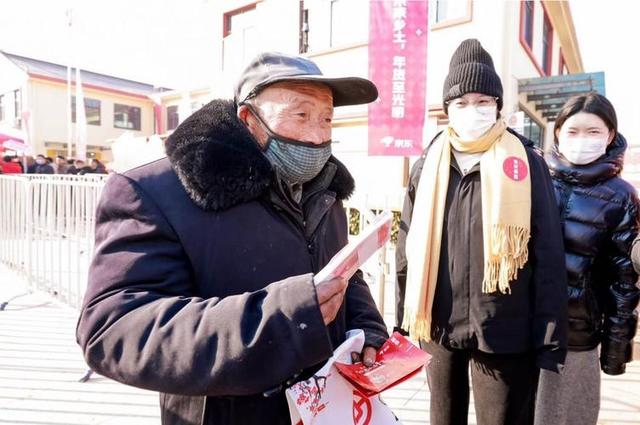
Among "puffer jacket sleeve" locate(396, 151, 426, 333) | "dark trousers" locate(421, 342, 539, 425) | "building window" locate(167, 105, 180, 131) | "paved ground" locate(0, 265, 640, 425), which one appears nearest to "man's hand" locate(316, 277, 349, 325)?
"dark trousers" locate(421, 342, 539, 425)

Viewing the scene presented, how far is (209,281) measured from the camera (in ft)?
3.65

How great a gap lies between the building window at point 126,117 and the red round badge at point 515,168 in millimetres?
28572

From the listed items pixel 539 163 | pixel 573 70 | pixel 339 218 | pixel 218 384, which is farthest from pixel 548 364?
pixel 573 70

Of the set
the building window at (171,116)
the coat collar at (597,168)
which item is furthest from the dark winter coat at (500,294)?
the building window at (171,116)

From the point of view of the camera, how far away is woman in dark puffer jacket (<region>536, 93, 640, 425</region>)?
6.88 ft

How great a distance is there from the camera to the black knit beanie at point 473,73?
2.04 metres

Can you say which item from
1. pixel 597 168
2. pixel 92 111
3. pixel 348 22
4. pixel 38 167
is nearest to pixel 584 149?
pixel 597 168

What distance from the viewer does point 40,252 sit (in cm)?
483

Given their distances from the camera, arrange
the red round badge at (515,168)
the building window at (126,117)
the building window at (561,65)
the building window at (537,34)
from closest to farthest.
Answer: the red round badge at (515,168)
the building window at (537,34)
the building window at (561,65)
the building window at (126,117)

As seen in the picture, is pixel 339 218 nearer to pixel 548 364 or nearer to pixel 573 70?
pixel 548 364

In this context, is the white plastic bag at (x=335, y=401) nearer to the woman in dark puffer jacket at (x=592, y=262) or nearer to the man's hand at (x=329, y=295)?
the man's hand at (x=329, y=295)

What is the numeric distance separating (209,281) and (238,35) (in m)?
13.8

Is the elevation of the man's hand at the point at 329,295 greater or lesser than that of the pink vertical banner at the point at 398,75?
lesser

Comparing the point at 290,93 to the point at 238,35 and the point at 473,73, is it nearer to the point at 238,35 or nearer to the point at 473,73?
the point at 473,73
